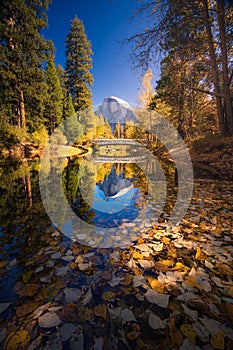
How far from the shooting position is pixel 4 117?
10695 mm

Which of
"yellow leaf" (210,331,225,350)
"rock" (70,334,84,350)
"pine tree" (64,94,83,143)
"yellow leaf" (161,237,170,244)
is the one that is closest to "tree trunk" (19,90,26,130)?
"pine tree" (64,94,83,143)

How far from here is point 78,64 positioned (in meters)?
23.2

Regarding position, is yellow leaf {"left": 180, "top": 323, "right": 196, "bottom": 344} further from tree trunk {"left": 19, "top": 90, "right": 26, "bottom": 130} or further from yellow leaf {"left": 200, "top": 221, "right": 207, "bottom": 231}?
tree trunk {"left": 19, "top": 90, "right": 26, "bottom": 130}


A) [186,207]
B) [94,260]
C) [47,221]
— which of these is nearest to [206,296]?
[94,260]

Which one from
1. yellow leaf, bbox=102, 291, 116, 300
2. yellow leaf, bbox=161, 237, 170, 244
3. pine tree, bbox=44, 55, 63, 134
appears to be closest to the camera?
yellow leaf, bbox=102, 291, 116, 300

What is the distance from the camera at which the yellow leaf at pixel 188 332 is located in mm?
854

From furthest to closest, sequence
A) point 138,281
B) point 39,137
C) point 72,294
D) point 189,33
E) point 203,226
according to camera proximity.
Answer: point 39,137
point 189,33
point 203,226
point 138,281
point 72,294

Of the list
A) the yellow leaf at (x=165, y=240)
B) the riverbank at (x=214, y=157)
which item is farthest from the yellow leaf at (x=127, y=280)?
the riverbank at (x=214, y=157)

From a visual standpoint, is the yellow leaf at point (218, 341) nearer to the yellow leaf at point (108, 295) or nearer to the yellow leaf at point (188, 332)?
the yellow leaf at point (188, 332)

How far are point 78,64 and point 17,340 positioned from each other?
2821 centimetres

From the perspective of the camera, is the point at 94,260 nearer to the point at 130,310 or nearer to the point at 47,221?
the point at 130,310

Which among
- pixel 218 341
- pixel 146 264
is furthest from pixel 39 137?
pixel 218 341

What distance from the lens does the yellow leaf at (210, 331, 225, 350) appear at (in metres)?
0.82

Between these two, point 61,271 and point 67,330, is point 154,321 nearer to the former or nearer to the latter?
point 67,330
